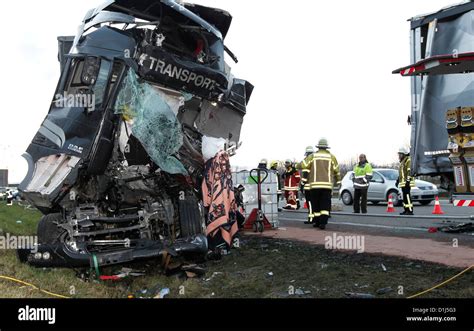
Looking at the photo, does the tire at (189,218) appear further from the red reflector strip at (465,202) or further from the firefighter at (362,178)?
the firefighter at (362,178)

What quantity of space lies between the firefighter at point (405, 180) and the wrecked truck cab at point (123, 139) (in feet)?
23.6

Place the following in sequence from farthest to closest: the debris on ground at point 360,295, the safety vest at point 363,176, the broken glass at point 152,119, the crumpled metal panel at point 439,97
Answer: the safety vest at point 363,176 < the crumpled metal panel at point 439,97 < the broken glass at point 152,119 < the debris on ground at point 360,295

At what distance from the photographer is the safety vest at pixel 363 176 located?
12.1 m

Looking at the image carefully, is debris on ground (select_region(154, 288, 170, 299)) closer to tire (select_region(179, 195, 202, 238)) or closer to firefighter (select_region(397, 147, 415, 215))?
tire (select_region(179, 195, 202, 238))

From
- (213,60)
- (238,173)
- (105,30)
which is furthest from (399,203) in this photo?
(105,30)

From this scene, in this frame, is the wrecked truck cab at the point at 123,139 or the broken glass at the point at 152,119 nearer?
the wrecked truck cab at the point at 123,139

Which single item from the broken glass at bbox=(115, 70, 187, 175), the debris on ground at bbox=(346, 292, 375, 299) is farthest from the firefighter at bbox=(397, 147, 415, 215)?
the debris on ground at bbox=(346, 292, 375, 299)

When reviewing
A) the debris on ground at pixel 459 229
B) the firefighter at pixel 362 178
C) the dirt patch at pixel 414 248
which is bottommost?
the dirt patch at pixel 414 248

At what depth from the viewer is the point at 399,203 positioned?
52.8 ft

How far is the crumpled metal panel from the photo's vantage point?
291 inches

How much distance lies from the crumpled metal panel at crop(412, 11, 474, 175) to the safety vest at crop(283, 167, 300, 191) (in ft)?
21.8

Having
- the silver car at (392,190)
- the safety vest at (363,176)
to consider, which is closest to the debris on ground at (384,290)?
the safety vest at (363,176)

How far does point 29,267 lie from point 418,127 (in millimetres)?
6439

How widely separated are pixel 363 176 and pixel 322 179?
3493 mm
